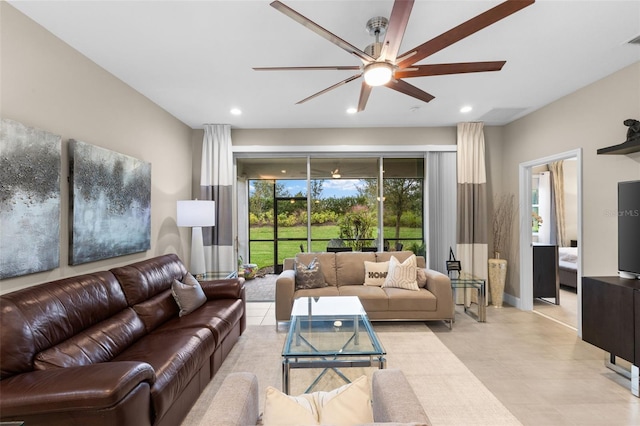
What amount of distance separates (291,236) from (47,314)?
4.00 m

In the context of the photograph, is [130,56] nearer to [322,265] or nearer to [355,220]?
[322,265]

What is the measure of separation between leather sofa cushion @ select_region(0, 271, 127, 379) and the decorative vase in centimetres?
476

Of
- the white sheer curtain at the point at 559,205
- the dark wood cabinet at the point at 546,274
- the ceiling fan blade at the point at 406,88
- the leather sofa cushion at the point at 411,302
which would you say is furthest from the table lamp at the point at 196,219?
the white sheer curtain at the point at 559,205

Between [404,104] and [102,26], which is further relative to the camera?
[404,104]

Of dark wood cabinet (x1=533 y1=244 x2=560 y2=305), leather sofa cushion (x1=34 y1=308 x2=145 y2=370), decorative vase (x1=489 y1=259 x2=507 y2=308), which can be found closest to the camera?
leather sofa cushion (x1=34 y1=308 x2=145 y2=370)

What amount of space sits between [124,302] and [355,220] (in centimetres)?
353

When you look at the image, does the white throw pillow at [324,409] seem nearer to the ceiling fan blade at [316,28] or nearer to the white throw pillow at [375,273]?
the ceiling fan blade at [316,28]

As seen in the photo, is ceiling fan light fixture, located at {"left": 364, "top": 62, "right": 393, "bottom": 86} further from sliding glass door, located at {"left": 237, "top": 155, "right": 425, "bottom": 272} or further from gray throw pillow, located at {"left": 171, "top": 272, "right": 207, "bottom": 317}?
sliding glass door, located at {"left": 237, "top": 155, "right": 425, "bottom": 272}

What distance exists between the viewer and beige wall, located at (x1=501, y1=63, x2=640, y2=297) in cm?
290

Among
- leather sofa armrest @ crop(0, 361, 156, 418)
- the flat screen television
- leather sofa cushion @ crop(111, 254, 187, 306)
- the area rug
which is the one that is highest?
the flat screen television

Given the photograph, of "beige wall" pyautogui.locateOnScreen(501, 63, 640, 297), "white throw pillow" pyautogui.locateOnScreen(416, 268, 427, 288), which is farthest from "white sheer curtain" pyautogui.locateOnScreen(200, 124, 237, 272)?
"beige wall" pyautogui.locateOnScreen(501, 63, 640, 297)

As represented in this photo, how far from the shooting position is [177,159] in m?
4.35

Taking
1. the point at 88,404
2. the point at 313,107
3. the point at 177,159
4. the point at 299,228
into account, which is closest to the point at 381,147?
the point at 313,107

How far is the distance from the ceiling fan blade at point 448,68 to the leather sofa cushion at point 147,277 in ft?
9.04
